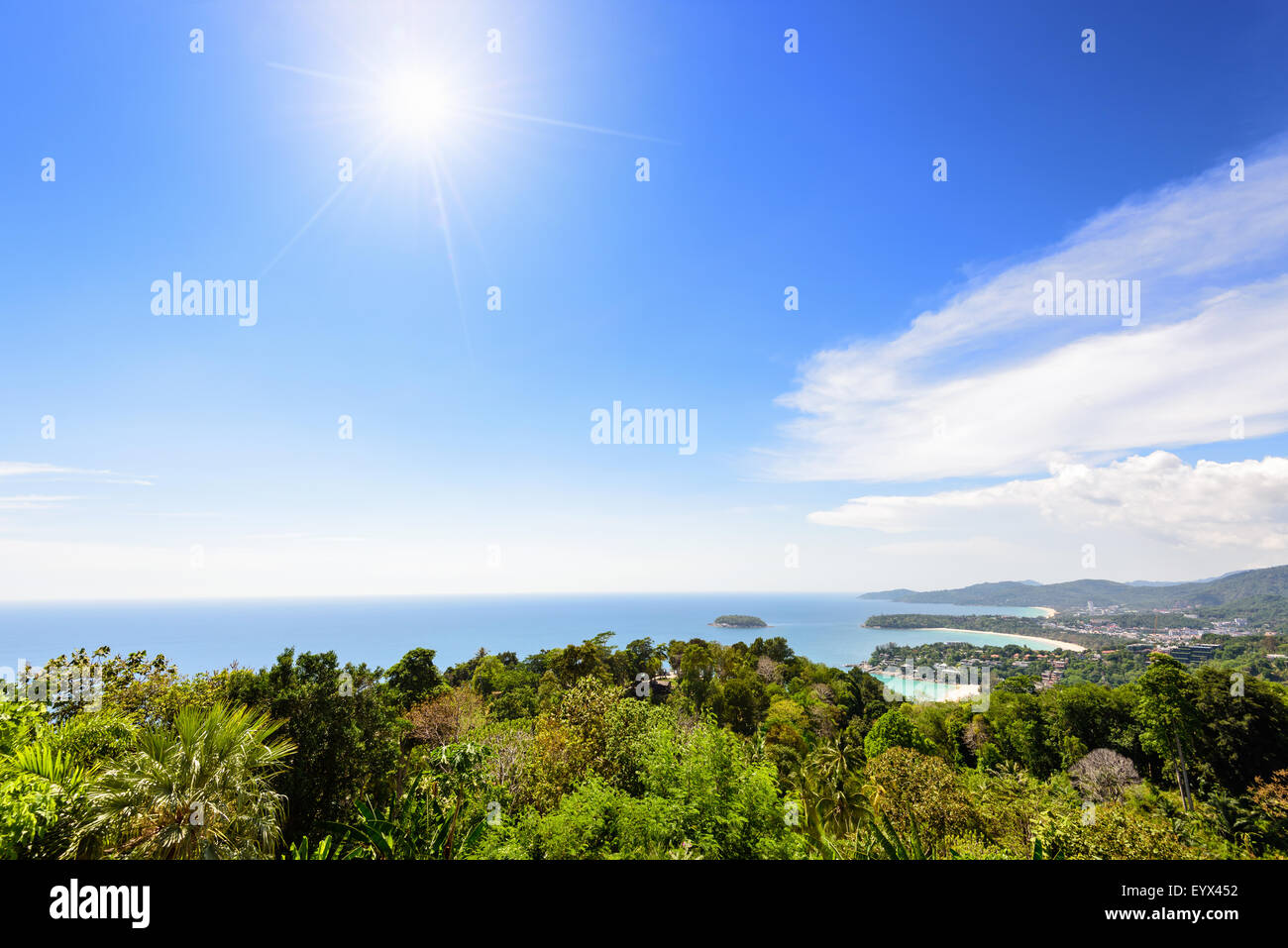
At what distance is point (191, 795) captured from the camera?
5.58 m

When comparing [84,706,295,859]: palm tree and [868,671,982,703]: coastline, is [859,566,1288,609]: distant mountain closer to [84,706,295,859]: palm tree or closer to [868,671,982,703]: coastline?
[868,671,982,703]: coastline

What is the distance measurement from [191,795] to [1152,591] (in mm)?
197654

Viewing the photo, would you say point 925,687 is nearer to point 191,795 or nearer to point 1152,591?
point 191,795

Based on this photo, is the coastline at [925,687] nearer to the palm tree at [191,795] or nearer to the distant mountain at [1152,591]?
the palm tree at [191,795]

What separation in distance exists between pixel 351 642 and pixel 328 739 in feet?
397

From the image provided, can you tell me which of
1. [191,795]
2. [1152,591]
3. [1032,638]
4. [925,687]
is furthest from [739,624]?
[191,795]

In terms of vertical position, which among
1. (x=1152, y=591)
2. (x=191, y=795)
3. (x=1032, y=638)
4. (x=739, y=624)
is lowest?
(x=739, y=624)

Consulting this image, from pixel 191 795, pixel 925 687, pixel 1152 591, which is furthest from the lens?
pixel 1152 591

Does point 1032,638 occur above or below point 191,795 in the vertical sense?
below

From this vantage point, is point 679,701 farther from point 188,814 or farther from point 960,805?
point 188,814

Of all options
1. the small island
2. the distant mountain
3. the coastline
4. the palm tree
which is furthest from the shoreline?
the palm tree

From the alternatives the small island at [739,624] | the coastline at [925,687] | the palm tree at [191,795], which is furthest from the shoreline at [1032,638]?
the palm tree at [191,795]

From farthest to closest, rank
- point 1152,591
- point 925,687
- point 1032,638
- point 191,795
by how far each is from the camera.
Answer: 1. point 1152,591
2. point 1032,638
3. point 925,687
4. point 191,795
